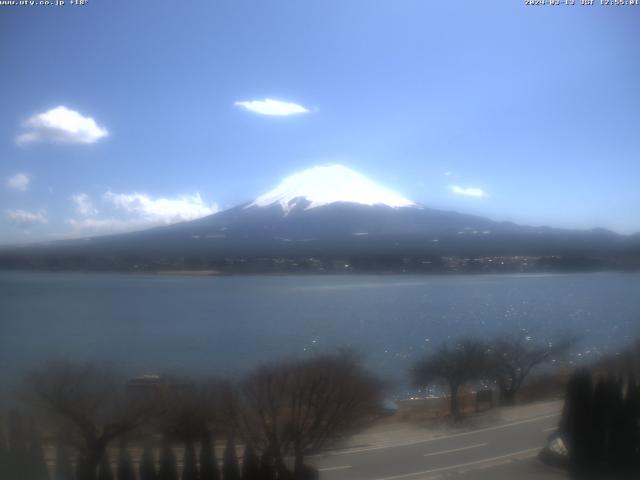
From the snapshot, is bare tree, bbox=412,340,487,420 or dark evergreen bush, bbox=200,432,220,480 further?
bare tree, bbox=412,340,487,420

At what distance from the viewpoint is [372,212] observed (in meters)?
3.52

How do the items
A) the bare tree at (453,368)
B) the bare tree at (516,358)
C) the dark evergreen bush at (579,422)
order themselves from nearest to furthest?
the dark evergreen bush at (579,422) < the bare tree at (453,368) < the bare tree at (516,358)

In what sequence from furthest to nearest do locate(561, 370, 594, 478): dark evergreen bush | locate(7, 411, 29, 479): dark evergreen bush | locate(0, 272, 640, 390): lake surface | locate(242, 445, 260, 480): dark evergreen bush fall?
1. locate(561, 370, 594, 478): dark evergreen bush
2. locate(0, 272, 640, 390): lake surface
3. locate(242, 445, 260, 480): dark evergreen bush
4. locate(7, 411, 29, 479): dark evergreen bush

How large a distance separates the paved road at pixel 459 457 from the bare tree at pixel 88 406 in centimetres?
103

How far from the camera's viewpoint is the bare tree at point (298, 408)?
2562 mm

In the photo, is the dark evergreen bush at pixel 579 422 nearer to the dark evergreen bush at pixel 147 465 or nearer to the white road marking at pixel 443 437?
the white road marking at pixel 443 437

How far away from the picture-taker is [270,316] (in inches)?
122

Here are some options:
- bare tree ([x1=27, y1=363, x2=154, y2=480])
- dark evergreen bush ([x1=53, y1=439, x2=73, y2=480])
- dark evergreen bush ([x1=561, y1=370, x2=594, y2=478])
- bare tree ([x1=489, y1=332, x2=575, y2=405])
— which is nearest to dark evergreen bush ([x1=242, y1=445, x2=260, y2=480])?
bare tree ([x1=27, y1=363, x2=154, y2=480])

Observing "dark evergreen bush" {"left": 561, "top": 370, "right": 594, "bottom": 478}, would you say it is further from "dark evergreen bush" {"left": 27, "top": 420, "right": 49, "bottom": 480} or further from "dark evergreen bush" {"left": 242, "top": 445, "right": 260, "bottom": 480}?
"dark evergreen bush" {"left": 27, "top": 420, "right": 49, "bottom": 480}

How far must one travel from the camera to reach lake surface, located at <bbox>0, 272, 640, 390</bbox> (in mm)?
2768

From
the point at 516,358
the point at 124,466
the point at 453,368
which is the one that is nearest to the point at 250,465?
the point at 124,466

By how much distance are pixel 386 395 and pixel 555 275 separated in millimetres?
1978

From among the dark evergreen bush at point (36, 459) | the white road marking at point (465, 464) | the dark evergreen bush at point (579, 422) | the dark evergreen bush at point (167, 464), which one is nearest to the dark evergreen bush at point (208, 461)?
the dark evergreen bush at point (167, 464)

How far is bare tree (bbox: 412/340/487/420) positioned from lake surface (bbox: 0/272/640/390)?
0.30 ft
